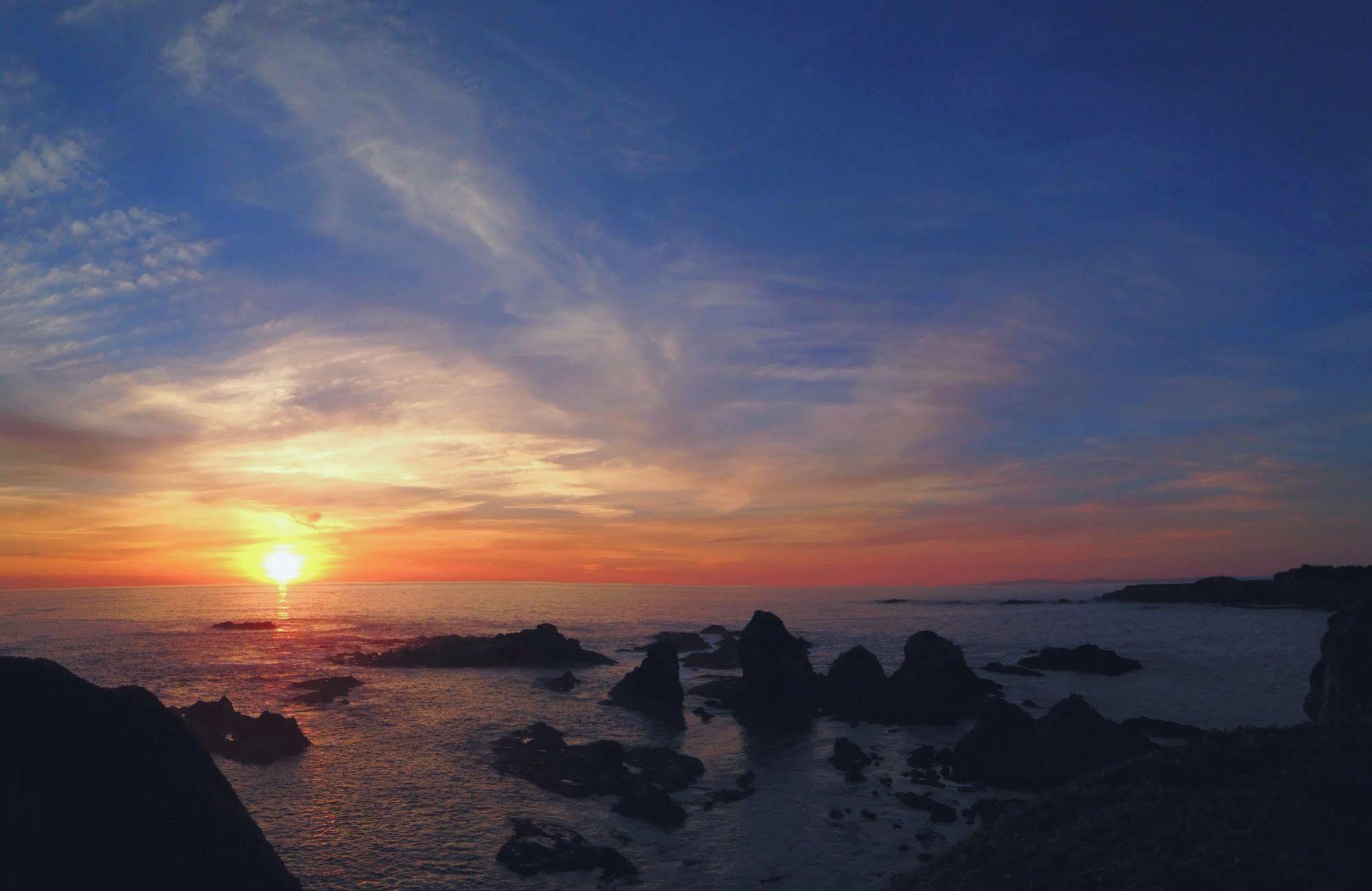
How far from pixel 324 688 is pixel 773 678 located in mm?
40969

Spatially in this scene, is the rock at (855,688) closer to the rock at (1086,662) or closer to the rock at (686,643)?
the rock at (1086,662)

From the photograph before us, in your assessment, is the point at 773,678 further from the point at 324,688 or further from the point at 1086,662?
the point at 1086,662

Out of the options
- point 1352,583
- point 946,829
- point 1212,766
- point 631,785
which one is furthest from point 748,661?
point 1352,583

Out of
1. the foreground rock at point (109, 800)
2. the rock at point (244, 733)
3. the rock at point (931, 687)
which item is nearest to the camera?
the foreground rock at point (109, 800)

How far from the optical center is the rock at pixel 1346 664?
99.7 feet

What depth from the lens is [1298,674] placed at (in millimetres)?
66688

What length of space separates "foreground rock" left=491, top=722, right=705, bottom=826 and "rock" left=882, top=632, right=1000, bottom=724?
→ 65.6ft

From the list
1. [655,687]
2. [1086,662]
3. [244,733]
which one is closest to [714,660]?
[655,687]

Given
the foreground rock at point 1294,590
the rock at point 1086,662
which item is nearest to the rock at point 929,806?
the rock at point 1086,662

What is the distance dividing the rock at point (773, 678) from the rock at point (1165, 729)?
848 inches

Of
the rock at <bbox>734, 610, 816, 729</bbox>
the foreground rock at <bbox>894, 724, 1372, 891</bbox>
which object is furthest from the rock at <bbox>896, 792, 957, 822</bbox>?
the rock at <bbox>734, 610, 816, 729</bbox>

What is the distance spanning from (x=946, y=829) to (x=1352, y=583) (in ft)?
624

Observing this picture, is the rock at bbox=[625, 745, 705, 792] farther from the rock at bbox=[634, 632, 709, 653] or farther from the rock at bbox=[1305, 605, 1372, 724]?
the rock at bbox=[634, 632, 709, 653]

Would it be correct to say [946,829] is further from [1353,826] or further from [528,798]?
[528,798]
